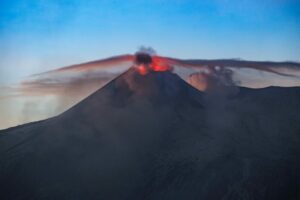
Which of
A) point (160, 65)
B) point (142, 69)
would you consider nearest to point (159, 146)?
point (142, 69)

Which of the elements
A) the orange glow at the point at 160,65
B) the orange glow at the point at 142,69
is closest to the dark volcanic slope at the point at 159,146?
the orange glow at the point at 160,65

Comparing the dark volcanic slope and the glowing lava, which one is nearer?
the dark volcanic slope

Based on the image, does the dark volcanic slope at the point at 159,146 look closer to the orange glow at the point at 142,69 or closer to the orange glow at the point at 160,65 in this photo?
the orange glow at the point at 160,65

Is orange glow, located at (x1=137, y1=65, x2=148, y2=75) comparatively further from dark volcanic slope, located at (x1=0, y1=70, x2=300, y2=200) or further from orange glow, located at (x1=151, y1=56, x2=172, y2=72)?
orange glow, located at (x1=151, y1=56, x2=172, y2=72)

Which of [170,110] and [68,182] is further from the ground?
[170,110]

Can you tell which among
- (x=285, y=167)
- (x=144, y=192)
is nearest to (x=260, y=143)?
(x=285, y=167)

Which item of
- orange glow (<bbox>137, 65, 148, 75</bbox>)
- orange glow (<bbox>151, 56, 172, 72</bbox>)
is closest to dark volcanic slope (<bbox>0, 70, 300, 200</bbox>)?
orange glow (<bbox>151, 56, 172, 72</bbox>)

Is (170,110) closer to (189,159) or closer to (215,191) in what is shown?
(189,159)

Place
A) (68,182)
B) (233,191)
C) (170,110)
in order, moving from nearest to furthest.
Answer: (233,191), (68,182), (170,110)
